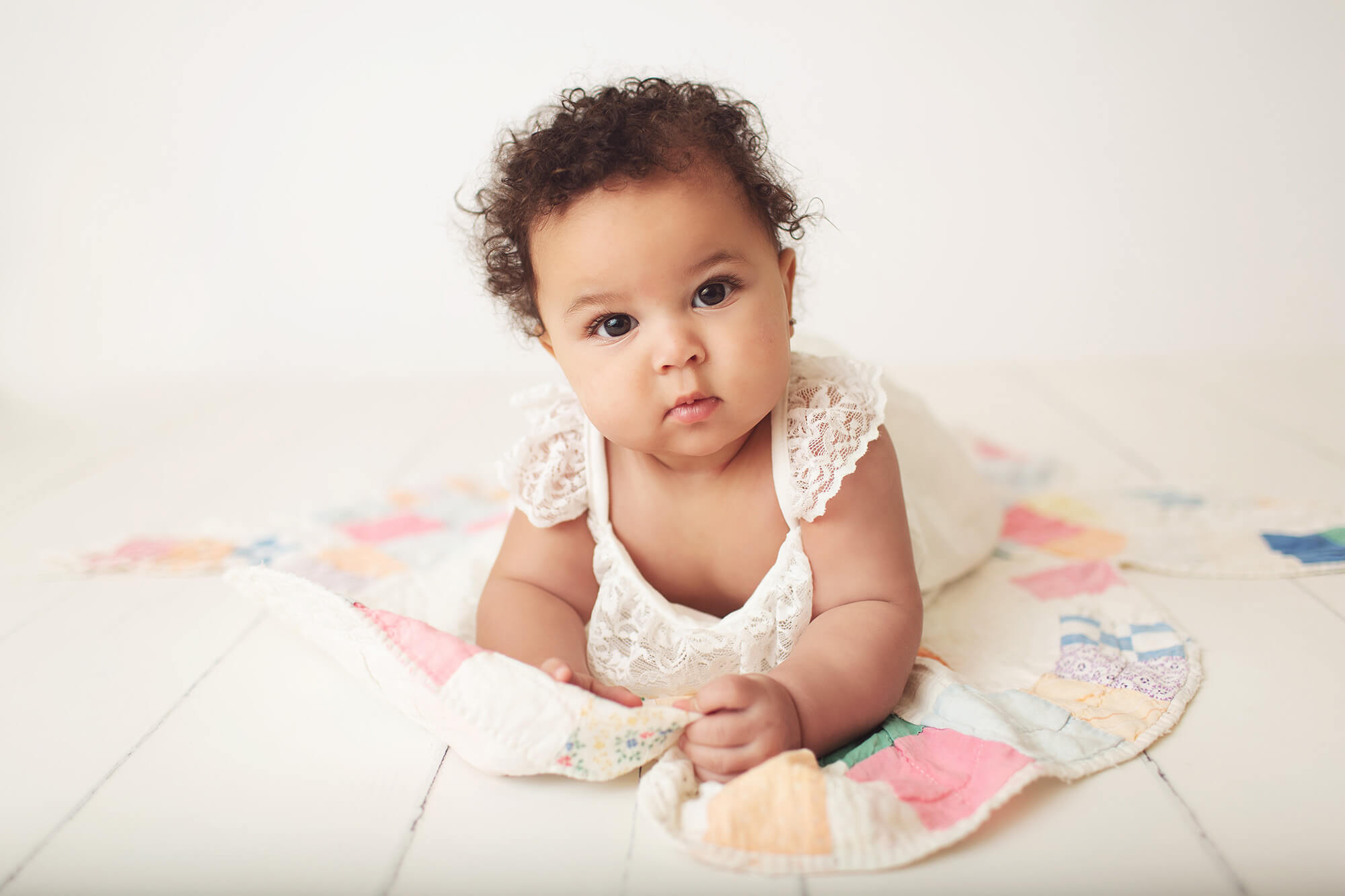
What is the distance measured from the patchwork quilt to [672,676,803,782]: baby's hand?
2cm

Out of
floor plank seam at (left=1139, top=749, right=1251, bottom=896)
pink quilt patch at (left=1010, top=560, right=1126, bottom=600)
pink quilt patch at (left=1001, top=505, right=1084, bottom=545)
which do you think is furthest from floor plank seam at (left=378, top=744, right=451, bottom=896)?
pink quilt patch at (left=1001, top=505, right=1084, bottom=545)

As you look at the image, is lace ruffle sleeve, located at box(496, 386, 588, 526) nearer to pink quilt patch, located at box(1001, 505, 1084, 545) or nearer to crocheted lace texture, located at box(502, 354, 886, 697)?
crocheted lace texture, located at box(502, 354, 886, 697)

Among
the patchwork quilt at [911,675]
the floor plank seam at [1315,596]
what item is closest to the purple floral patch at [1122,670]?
the patchwork quilt at [911,675]

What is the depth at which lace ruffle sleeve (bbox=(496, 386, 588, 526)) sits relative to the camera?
1.09 m

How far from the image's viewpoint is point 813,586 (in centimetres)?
101

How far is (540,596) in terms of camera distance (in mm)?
1076

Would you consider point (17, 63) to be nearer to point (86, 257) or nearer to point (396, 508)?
point (86, 257)

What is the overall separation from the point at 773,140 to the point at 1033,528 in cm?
127

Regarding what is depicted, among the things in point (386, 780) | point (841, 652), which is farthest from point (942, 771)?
point (386, 780)

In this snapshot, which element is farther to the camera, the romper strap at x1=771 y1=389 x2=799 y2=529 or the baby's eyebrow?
the romper strap at x1=771 y1=389 x2=799 y2=529

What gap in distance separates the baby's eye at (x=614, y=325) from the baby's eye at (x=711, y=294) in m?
0.06

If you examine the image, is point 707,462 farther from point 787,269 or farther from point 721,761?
point 721,761

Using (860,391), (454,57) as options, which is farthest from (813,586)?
(454,57)

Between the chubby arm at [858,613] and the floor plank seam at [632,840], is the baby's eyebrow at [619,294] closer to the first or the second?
the chubby arm at [858,613]
